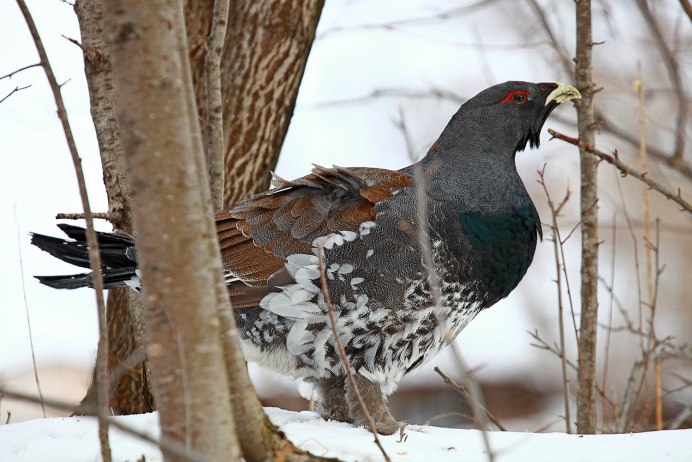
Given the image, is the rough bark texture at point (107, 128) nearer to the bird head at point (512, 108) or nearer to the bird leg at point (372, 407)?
the bird leg at point (372, 407)

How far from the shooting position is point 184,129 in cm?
205

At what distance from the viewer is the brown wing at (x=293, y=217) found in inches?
144

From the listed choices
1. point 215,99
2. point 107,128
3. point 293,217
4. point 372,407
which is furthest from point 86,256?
point 372,407

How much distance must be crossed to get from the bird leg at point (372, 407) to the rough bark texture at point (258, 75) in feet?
5.02

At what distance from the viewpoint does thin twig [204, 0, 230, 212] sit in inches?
159

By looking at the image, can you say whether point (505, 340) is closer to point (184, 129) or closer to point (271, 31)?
point (271, 31)

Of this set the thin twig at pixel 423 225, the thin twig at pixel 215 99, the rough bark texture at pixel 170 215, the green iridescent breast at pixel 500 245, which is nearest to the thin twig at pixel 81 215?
the thin twig at pixel 215 99

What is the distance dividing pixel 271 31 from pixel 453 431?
2506 millimetres

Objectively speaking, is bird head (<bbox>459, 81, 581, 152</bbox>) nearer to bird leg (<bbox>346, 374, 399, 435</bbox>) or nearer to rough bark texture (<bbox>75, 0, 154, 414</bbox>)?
bird leg (<bbox>346, 374, 399, 435</bbox>)

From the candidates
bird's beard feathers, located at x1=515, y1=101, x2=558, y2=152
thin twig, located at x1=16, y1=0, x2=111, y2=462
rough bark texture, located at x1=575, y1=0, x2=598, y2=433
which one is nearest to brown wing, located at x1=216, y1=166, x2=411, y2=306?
bird's beard feathers, located at x1=515, y1=101, x2=558, y2=152

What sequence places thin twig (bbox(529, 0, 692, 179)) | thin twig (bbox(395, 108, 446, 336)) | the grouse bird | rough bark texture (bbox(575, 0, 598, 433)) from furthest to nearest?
1. thin twig (bbox(529, 0, 692, 179))
2. rough bark texture (bbox(575, 0, 598, 433))
3. the grouse bird
4. thin twig (bbox(395, 108, 446, 336))

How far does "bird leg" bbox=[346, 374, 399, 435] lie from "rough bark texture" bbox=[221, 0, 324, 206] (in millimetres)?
1530

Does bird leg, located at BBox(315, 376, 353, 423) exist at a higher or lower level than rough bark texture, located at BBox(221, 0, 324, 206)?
lower

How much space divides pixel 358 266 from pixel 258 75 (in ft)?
5.44
